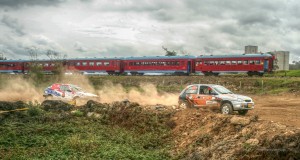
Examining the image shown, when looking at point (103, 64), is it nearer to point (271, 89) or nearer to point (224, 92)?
point (271, 89)

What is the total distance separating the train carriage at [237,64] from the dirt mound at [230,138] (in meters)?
25.5

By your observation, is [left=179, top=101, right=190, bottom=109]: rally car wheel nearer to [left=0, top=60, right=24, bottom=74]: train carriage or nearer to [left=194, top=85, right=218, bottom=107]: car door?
[left=194, top=85, right=218, bottom=107]: car door

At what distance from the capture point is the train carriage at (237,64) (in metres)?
38.2

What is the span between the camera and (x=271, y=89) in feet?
107

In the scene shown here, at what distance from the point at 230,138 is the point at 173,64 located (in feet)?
111

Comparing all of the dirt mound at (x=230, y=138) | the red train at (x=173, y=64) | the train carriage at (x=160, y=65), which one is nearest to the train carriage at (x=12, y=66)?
the red train at (x=173, y=64)

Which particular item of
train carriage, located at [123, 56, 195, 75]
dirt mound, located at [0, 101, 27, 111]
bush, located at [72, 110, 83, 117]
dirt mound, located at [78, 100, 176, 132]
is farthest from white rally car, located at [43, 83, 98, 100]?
train carriage, located at [123, 56, 195, 75]

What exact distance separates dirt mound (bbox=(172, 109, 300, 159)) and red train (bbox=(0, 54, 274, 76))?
84.3 ft

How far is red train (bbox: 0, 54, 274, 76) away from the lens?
38.6 meters

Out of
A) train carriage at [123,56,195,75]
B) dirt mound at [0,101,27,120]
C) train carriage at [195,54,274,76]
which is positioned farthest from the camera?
train carriage at [123,56,195,75]

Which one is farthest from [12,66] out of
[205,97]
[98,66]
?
[205,97]

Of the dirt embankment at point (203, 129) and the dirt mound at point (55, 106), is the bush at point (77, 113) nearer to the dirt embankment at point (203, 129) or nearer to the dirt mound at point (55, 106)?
the dirt embankment at point (203, 129)

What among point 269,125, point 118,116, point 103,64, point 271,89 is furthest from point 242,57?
point 269,125

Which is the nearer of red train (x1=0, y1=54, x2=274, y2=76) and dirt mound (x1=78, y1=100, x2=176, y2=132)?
dirt mound (x1=78, y1=100, x2=176, y2=132)
